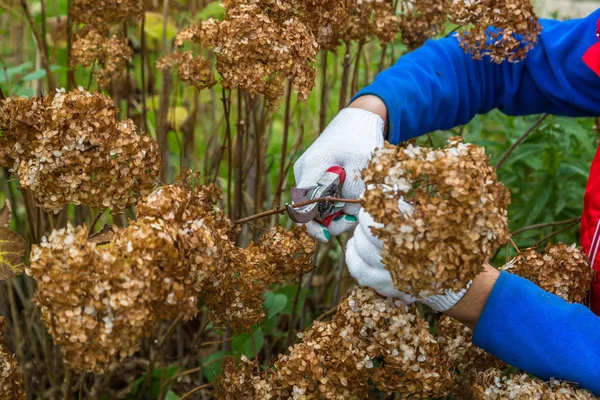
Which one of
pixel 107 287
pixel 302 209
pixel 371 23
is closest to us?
pixel 107 287

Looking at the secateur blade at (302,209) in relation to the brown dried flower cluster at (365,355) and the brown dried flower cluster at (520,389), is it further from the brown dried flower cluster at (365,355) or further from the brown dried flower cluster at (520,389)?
the brown dried flower cluster at (520,389)

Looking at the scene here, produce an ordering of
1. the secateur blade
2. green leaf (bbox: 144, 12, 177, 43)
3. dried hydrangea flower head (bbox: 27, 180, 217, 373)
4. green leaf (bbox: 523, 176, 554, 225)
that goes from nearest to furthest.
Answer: dried hydrangea flower head (bbox: 27, 180, 217, 373) < the secateur blade < green leaf (bbox: 523, 176, 554, 225) < green leaf (bbox: 144, 12, 177, 43)

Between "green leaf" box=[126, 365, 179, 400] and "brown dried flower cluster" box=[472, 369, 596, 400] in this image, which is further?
"green leaf" box=[126, 365, 179, 400]

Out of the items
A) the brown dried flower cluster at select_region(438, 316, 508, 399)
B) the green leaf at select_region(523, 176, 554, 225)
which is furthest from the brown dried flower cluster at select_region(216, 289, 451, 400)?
the green leaf at select_region(523, 176, 554, 225)

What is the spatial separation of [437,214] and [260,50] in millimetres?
504

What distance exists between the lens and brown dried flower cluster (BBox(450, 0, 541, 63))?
148 cm

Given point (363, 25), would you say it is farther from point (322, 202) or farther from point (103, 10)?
point (103, 10)

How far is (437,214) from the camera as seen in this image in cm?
98

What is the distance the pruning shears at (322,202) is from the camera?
1.38m

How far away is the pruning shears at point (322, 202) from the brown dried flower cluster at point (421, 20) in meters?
0.57

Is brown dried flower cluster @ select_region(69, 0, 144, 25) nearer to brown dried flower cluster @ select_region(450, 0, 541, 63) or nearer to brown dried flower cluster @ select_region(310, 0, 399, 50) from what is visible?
brown dried flower cluster @ select_region(310, 0, 399, 50)

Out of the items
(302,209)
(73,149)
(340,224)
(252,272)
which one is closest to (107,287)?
(73,149)

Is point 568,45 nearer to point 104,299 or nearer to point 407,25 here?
point 407,25

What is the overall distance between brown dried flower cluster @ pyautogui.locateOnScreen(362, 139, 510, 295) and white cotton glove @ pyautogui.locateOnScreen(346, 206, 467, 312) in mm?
170
